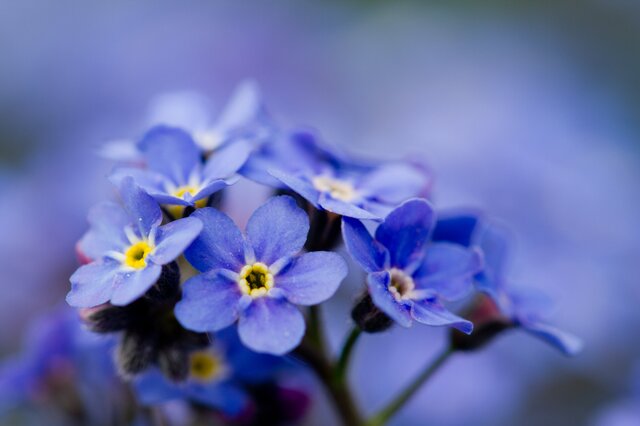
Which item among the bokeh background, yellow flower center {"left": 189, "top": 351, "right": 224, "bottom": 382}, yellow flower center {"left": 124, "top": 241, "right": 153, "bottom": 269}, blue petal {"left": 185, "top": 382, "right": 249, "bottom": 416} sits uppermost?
yellow flower center {"left": 124, "top": 241, "right": 153, "bottom": 269}

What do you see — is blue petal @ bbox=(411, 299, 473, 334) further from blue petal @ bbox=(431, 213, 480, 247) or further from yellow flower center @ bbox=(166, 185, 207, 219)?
yellow flower center @ bbox=(166, 185, 207, 219)

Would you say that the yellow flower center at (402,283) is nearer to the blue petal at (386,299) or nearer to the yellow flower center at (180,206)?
the blue petal at (386,299)

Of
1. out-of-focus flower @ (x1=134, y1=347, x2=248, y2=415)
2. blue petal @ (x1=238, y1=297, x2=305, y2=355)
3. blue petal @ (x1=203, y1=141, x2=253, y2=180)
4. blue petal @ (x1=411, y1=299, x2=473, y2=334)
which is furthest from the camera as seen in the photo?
out-of-focus flower @ (x1=134, y1=347, x2=248, y2=415)

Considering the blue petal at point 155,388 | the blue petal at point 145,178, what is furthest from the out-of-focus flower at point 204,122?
the blue petal at point 155,388

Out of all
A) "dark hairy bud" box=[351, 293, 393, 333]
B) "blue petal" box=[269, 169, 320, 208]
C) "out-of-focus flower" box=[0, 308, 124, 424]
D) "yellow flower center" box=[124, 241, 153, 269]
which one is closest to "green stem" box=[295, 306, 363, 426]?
"dark hairy bud" box=[351, 293, 393, 333]

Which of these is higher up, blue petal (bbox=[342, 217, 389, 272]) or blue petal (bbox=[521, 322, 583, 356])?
blue petal (bbox=[342, 217, 389, 272])

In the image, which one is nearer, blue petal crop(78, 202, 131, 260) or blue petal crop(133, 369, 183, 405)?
blue petal crop(78, 202, 131, 260)

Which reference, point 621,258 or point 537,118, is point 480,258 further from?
point 537,118
